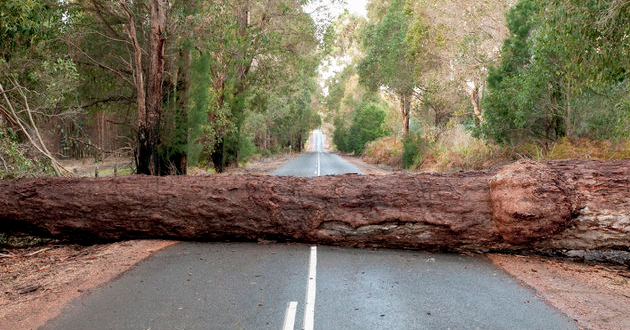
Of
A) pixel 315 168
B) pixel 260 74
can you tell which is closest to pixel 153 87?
pixel 260 74

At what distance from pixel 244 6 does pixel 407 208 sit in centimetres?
1622

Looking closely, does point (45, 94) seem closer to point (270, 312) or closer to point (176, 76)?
point (176, 76)

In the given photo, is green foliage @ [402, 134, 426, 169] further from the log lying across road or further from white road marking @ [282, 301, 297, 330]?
white road marking @ [282, 301, 297, 330]

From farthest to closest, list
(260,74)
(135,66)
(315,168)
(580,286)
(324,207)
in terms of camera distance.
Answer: (315,168) → (260,74) → (135,66) → (324,207) → (580,286)

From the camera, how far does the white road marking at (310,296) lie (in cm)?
425

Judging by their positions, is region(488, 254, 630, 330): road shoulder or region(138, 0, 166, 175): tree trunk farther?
region(138, 0, 166, 175): tree trunk

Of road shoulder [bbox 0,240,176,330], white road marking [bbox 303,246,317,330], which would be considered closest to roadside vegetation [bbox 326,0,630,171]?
white road marking [bbox 303,246,317,330]

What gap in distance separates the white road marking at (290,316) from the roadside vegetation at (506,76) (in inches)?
284

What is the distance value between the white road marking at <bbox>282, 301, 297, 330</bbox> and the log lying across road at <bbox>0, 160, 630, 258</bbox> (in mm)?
2727

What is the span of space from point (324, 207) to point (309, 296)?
100 inches

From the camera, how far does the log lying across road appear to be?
263 inches

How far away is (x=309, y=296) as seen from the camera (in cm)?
502

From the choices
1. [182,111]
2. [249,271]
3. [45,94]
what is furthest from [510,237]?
[182,111]

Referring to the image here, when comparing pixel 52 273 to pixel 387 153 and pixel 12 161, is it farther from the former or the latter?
pixel 387 153
